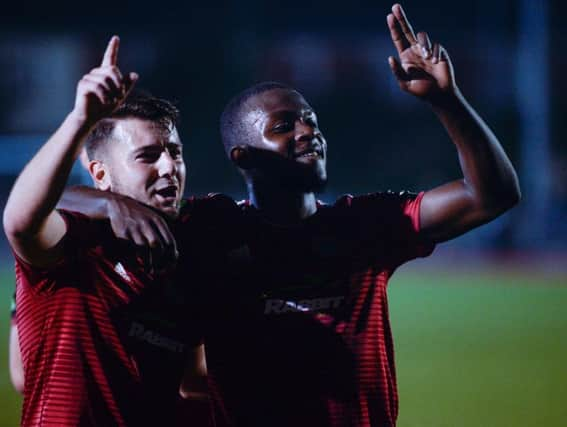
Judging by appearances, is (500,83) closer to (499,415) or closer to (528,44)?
(528,44)

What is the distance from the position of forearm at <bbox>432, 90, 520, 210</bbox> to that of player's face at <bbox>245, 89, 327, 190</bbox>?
0.58 m

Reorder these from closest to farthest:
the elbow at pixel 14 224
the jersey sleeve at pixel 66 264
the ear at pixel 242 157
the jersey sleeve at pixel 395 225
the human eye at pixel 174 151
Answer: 1. the elbow at pixel 14 224
2. the jersey sleeve at pixel 66 264
3. the jersey sleeve at pixel 395 225
4. the human eye at pixel 174 151
5. the ear at pixel 242 157

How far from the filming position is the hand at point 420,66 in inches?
135

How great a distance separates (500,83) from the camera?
25.7m

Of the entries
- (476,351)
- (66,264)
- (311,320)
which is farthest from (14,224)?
(476,351)

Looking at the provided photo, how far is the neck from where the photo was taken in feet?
12.9

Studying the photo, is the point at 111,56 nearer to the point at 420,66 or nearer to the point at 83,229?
the point at 83,229

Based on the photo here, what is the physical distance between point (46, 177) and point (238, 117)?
1.38 metres

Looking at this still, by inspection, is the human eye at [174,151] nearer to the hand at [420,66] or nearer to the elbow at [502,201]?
the hand at [420,66]

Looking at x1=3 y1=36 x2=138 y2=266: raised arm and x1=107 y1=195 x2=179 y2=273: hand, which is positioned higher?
x1=3 y1=36 x2=138 y2=266: raised arm

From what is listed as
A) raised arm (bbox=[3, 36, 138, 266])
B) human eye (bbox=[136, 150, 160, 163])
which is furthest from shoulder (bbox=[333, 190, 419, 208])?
raised arm (bbox=[3, 36, 138, 266])

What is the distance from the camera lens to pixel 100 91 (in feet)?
9.71

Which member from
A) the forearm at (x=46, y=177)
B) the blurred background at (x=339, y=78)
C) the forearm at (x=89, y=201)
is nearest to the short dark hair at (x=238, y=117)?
the forearm at (x=89, y=201)

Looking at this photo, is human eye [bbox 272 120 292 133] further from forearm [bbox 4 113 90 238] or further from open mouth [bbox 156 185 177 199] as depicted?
forearm [bbox 4 113 90 238]
